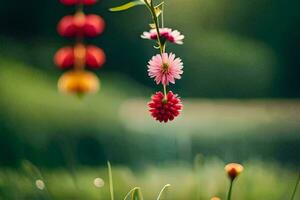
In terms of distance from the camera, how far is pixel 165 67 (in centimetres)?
82

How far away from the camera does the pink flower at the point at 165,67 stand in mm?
820

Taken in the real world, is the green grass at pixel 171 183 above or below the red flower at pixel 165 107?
above

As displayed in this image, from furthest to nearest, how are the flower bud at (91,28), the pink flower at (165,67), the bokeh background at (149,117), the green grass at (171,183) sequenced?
1. the bokeh background at (149,117)
2. the green grass at (171,183)
3. the flower bud at (91,28)
4. the pink flower at (165,67)

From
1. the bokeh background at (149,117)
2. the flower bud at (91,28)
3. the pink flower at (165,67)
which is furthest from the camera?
the bokeh background at (149,117)

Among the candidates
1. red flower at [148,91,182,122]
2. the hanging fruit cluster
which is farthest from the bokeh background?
red flower at [148,91,182,122]

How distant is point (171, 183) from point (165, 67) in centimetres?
61

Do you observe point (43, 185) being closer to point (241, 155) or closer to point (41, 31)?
point (241, 155)

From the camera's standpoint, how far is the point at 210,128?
2.24 metres

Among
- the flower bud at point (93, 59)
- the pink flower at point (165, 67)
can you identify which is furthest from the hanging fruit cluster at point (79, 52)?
the pink flower at point (165, 67)

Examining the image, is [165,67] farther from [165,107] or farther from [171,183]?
[171,183]

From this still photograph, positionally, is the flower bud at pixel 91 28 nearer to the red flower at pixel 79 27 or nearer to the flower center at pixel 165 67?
the red flower at pixel 79 27

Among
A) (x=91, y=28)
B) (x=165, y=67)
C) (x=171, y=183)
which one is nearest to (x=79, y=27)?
(x=91, y=28)

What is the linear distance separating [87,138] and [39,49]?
1.23 meters

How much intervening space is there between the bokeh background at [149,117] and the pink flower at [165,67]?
0.89ft
